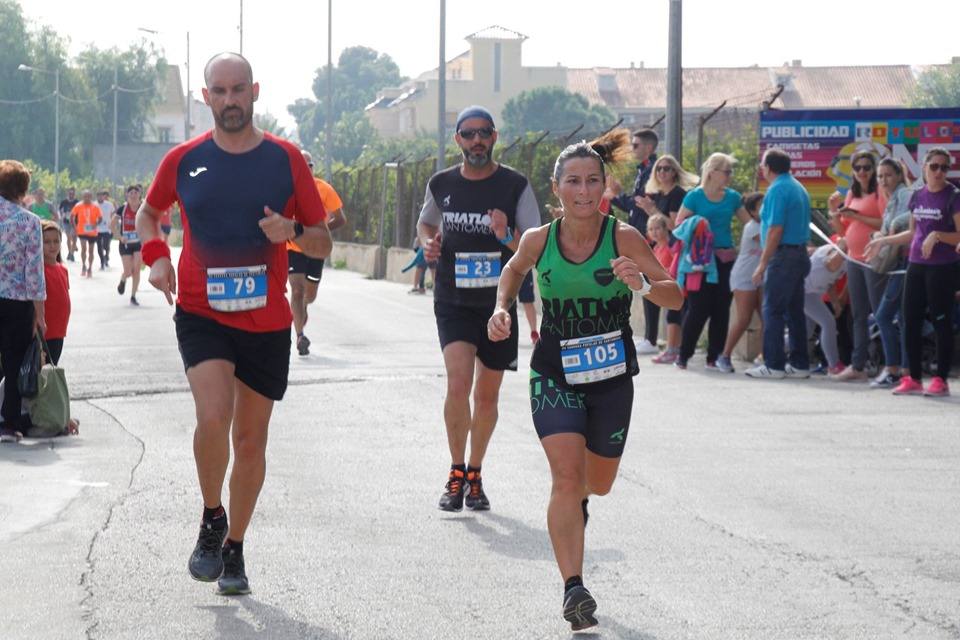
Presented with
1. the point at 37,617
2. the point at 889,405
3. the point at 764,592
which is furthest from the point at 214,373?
the point at 889,405

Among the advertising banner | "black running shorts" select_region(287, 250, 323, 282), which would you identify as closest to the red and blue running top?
"black running shorts" select_region(287, 250, 323, 282)

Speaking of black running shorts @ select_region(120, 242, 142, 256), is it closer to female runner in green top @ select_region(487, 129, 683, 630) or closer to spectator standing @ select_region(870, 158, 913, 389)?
spectator standing @ select_region(870, 158, 913, 389)

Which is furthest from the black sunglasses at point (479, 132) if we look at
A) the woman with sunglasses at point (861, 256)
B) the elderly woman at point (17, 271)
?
the woman with sunglasses at point (861, 256)

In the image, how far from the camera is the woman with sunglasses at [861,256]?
47.3 ft

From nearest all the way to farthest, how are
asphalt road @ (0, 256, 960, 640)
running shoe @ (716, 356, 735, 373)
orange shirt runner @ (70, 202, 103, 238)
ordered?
1. asphalt road @ (0, 256, 960, 640)
2. running shoe @ (716, 356, 735, 373)
3. orange shirt runner @ (70, 202, 103, 238)

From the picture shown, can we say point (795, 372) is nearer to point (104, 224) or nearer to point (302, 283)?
point (302, 283)

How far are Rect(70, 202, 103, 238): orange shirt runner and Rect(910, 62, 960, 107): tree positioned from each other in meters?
70.4

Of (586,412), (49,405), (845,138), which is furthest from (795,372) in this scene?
(586,412)

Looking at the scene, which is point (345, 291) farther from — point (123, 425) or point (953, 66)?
point (953, 66)

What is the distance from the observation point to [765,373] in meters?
14.9

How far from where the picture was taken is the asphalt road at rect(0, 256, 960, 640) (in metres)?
6.15

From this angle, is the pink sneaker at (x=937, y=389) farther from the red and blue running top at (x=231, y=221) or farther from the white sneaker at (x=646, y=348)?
the red and blue running top at (x=231, y=221)

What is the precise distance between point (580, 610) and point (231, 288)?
1833 mm

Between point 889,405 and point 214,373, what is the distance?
7606mm
